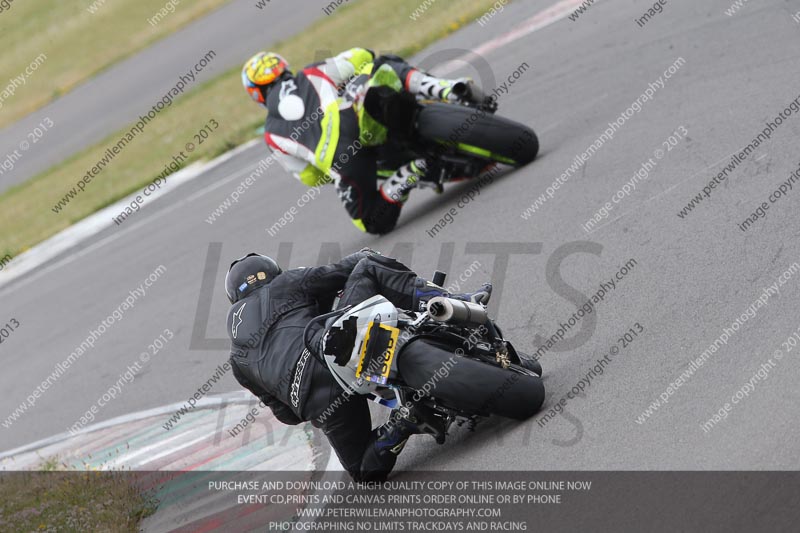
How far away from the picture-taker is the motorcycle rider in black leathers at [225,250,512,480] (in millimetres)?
5797

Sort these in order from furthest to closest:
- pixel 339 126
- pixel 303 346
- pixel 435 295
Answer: pixel 339 126, pixel 435 295, pixel 303 346

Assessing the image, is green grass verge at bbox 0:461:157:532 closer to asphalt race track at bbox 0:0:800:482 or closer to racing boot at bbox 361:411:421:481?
asphalt race track at bbox 0:0:800:482

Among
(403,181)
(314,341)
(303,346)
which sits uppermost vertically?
(314,341)

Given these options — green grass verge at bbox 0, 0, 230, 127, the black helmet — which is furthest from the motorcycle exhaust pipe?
green grass verge at bbox 0, 0, 230, 127

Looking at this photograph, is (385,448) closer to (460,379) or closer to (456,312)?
(460,379)

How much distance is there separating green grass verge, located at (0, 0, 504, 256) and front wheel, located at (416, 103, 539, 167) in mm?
6971

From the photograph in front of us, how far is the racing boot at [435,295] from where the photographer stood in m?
5.82

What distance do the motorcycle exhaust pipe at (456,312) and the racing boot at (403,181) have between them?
3.67 metres

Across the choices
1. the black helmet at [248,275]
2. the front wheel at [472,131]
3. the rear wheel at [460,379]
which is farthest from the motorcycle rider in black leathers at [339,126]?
the rear wheel at [460,379]

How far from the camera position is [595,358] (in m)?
5.98

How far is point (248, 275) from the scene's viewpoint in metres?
6.15

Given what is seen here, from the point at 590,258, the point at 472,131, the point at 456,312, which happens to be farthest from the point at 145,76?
the point at 456,312

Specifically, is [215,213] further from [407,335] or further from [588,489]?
[588,489]

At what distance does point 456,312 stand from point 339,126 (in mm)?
3797
